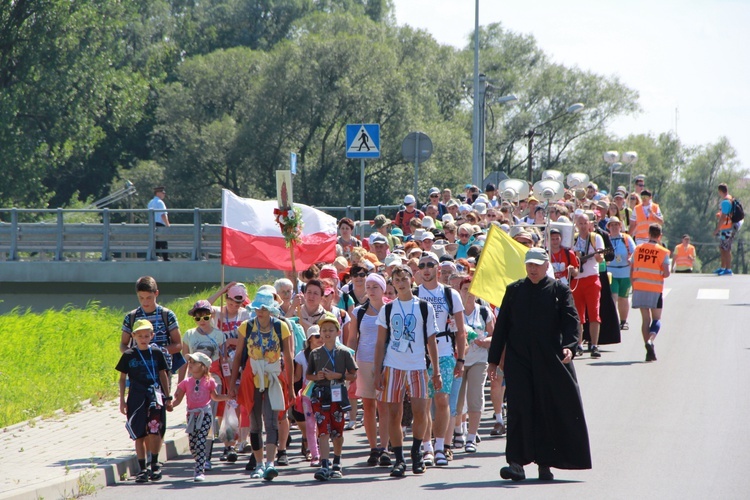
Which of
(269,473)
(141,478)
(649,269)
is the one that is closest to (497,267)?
(269,473)

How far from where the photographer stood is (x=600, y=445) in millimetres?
10898

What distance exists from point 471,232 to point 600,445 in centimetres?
578

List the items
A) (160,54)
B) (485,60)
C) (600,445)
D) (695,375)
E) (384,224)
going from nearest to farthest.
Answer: (600,445)
(695,375)
(384,224)
(160,54)
(485,60)

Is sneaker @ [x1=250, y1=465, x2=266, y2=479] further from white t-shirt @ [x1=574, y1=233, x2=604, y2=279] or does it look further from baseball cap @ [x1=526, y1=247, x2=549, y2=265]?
white t-shirt @ [x1=574, y1=233, x2=604, y2=279]

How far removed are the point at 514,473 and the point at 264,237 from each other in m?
5.54

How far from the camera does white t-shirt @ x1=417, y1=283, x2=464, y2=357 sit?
33.7 feet

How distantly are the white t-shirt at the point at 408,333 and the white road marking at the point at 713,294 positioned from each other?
51.9ft

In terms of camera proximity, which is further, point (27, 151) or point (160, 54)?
point (160, 54)

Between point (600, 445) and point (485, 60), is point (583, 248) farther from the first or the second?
point (485, 60)

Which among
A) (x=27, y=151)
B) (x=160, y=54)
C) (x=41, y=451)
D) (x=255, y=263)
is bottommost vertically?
(x=41, y=451)

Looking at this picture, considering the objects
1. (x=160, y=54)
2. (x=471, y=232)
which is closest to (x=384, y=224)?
(x=471, y=232)

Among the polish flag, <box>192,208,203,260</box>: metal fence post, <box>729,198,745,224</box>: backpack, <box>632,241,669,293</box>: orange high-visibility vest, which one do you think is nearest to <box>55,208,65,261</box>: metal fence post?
<box>192,208,203,260</box>: metal fence post

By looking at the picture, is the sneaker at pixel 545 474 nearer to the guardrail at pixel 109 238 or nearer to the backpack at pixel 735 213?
the backpack at pixel 735 213

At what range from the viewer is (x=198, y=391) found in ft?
33.0
